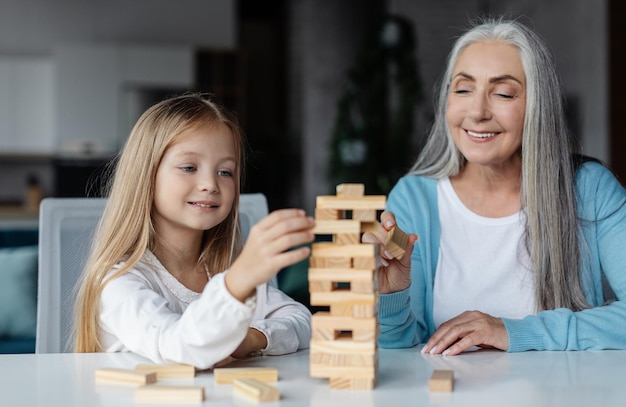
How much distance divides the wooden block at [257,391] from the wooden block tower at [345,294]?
0.27 ft

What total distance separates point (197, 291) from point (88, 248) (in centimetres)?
33

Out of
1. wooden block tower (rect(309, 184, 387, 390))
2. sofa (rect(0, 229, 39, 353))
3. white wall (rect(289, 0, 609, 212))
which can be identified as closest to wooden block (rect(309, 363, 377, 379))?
wooden block tower (rect(309, 184, 387, 390))

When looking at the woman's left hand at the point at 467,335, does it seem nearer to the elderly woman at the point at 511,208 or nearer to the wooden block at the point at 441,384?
the elderly woman at the point at 511,208

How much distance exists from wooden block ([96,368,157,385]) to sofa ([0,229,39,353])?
8.87ft

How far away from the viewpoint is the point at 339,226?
114 centimetres

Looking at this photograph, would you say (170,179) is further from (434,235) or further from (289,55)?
(289,55)

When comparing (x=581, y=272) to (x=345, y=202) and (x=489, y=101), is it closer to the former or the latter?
(x=489, y=101)

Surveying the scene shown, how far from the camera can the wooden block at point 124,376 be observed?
46.5 inches

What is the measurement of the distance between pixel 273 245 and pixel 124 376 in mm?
323

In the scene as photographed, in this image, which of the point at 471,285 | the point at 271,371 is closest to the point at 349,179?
the point at 471,285

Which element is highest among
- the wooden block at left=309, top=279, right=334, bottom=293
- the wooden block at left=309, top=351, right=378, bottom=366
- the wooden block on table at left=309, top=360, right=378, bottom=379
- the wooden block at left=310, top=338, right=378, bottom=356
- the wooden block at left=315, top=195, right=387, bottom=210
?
the wooden block at left=315, top=195, right=387, bottom=210

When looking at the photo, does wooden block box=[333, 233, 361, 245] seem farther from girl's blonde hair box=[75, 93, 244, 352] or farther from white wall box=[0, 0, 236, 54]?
white wall box=[0, 0, 236, 54]

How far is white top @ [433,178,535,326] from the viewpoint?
1.88 meters

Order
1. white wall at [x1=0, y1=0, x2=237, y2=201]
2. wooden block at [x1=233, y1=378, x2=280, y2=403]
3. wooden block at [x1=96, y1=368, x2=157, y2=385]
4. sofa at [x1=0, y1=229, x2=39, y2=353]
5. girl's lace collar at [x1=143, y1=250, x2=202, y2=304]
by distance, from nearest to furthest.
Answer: wooden block at [x1=233, y1=378, x2=280, y2=403] < wooden block at [x1=96, y1=368, x2=157, y2=385] < girl's lace collar at [x1=143, y1=250, x2=202, y2=304] < sofa at [x1=0, y1=229, x2=39, y2=353] < white wall at [x1=0, y1=0, x2=237, y2=201]
